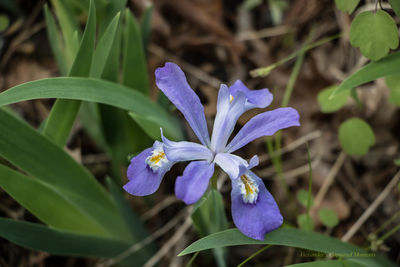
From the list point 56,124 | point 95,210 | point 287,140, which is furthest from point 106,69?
point 287,140

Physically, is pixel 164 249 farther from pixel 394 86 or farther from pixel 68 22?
pixel 394 86

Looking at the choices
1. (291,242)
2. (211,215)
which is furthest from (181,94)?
(291,242)

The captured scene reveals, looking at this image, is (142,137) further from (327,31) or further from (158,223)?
(327,31)

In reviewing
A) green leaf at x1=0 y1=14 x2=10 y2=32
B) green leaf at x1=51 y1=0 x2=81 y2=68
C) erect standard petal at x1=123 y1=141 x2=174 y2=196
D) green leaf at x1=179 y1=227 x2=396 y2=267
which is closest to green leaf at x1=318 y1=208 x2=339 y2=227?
green leaf at x1=179 y1=227 x2=396 y2=267

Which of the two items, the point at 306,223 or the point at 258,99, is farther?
the point at 306,223

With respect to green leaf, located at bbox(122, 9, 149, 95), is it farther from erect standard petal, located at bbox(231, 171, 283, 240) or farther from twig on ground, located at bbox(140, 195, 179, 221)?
erect standard petal, located at bbox(231, 171, 283, 240)

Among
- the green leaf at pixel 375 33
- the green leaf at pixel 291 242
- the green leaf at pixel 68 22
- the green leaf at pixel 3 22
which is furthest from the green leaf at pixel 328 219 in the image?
the green leaf at pixel 3 22
